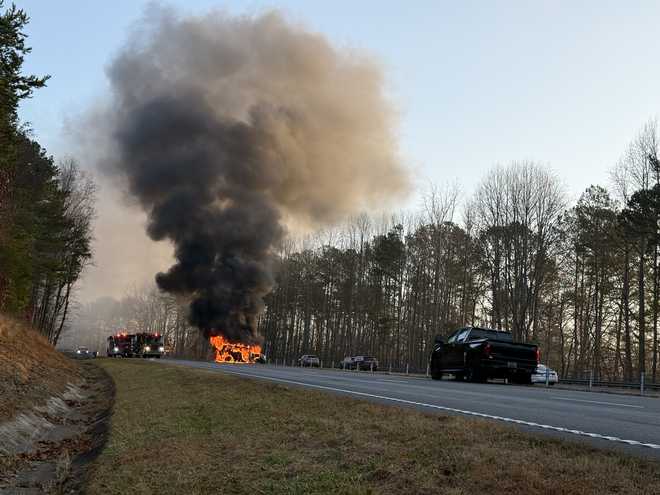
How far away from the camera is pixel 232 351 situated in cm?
4862

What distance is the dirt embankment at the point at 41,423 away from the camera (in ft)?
27.7

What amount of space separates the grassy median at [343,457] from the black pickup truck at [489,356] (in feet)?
29.0

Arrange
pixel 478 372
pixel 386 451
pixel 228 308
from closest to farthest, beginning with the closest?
pixel 386 451, pixel 478 372, pixel 228 308

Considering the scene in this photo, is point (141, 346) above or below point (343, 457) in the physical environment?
below

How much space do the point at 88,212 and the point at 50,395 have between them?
43.9 meters

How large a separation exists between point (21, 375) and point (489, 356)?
1320 centimetres

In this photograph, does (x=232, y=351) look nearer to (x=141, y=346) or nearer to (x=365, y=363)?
(x=141, y=346)

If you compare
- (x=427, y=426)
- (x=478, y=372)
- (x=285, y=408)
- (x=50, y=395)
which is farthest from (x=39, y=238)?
(x=427, y=426)

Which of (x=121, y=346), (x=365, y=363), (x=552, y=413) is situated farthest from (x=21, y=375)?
(x=121, y=346)

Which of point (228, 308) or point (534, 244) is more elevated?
point (534, 244)

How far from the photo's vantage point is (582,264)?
150 ft

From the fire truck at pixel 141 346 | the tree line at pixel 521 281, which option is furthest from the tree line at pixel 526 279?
the fire truck at pixel 141 346

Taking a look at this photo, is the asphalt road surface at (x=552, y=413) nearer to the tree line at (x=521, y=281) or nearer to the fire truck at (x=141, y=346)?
the tree line at (x=521, y=281)

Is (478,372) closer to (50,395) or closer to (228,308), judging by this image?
(50,395)
